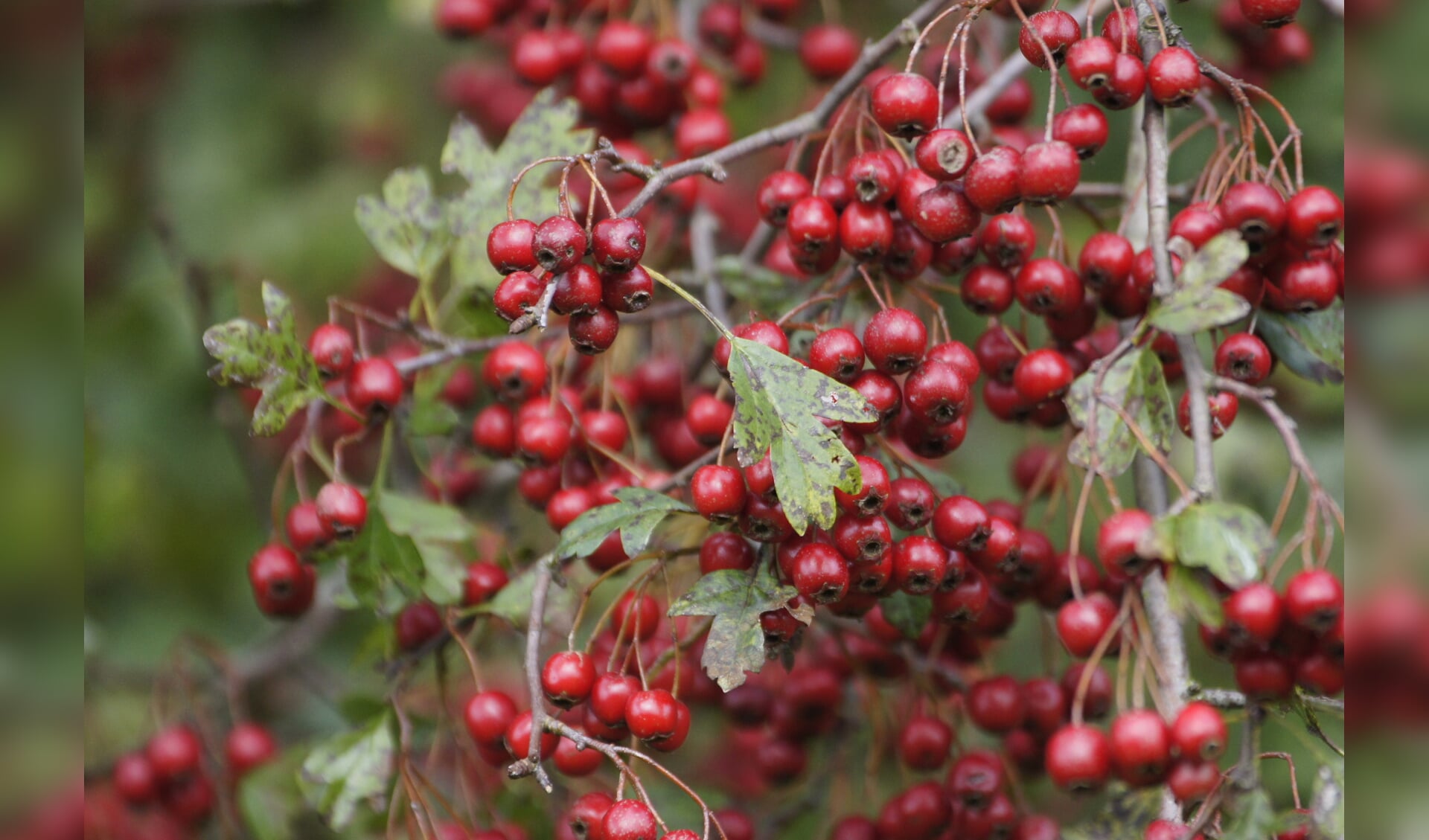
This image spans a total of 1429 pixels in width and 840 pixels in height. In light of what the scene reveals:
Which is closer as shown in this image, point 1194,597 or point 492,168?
point 1194,597

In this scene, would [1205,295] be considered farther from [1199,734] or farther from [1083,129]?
[1199,734]

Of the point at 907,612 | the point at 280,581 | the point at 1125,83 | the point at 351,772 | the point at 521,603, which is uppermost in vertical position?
the point at 1125,83

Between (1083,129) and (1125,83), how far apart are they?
2.9 inches

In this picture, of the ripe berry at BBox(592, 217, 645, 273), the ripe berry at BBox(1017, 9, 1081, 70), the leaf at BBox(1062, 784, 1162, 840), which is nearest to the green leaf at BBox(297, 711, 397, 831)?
the ripe berry at BBox(592, 217, 645, 273)

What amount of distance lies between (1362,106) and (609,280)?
0.79 meters

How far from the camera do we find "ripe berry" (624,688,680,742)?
148 cm

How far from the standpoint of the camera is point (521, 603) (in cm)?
181

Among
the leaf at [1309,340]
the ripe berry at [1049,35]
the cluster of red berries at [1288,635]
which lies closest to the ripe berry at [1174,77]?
the ripe berry at [1049,35]

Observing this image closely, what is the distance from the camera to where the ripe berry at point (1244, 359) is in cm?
151

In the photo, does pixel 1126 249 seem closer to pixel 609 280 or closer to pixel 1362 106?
pixel 1362 106

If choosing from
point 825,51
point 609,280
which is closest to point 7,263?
point 609,280

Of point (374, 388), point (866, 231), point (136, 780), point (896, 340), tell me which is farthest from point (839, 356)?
point (136, 780)

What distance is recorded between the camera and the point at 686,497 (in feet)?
5.91

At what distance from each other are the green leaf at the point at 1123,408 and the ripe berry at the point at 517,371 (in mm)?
861
